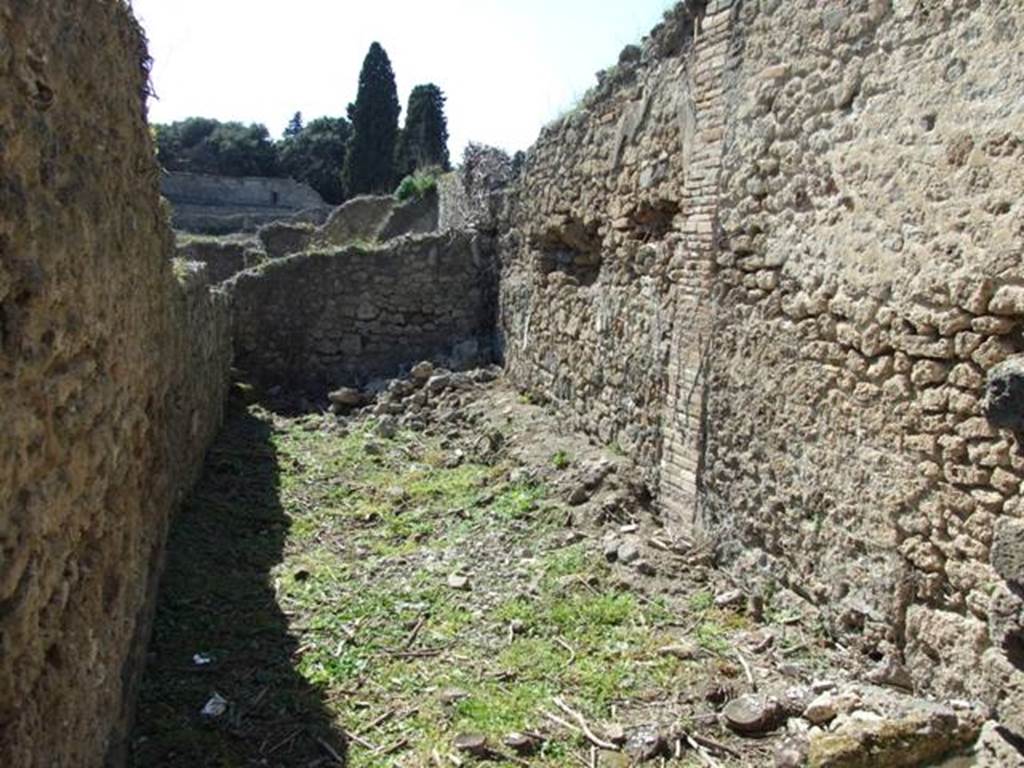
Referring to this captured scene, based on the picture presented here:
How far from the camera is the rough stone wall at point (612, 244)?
630 centimetres

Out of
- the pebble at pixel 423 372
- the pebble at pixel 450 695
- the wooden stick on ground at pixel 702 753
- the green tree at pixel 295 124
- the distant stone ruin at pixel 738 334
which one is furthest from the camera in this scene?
the green tree at pixel 295 124

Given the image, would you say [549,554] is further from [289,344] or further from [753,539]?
[289,344]

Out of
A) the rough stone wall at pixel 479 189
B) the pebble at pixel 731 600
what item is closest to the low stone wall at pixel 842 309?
the pebble at pixel 731 600

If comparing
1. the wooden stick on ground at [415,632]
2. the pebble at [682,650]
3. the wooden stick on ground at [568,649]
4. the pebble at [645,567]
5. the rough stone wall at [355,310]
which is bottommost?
the wooden stick on ground at [415,632]

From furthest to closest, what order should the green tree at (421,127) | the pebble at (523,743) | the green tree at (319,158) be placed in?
the green tree at (319,158) < the green tree at (421,127) < the pebble at (523,743)

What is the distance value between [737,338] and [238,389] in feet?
22.7

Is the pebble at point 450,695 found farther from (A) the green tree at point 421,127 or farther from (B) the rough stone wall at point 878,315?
(A) the green tree at point 421,127

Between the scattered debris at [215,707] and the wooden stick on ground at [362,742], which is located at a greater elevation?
the scattered debris at [215,707]

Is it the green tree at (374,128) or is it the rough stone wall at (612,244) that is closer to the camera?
the rough stone wall at (612,244)

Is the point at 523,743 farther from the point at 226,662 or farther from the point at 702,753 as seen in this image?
the point at 226,662

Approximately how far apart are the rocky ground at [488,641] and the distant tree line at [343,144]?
79.4ft

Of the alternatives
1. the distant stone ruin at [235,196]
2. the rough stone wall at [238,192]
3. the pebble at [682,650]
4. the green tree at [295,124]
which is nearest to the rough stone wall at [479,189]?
the pebble at [682,650]

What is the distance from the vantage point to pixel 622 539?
584cm

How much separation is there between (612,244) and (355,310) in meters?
4.82
